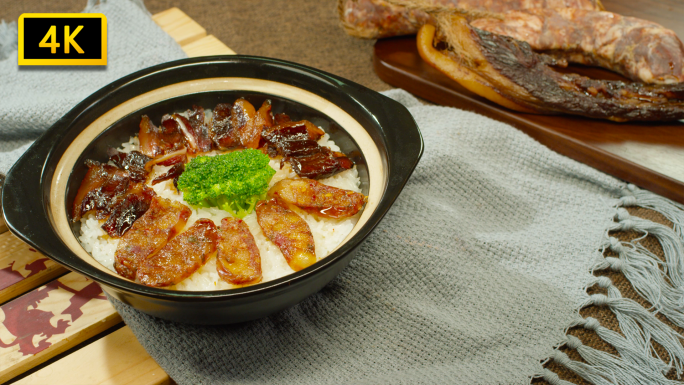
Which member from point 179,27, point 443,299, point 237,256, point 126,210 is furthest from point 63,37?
point 443,299

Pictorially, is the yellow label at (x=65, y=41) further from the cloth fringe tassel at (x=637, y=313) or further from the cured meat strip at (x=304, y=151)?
the cloth fringe tassel at (x=637, y=313)

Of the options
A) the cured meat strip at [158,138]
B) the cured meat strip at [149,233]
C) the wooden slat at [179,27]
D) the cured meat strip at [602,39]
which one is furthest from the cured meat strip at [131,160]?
the cured meat strip at [602,39]

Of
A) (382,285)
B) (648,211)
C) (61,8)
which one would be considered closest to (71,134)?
(382,285)

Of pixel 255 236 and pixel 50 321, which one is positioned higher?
pixel 255 236

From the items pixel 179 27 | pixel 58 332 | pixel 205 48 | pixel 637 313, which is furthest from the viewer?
pixel 179 27

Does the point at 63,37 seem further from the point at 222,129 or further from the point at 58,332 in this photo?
the point at 58,332

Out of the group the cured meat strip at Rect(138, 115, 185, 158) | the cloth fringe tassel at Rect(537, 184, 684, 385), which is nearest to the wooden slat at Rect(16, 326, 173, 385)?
the cured meat strip at Rect(138, 115, 185, 158)
